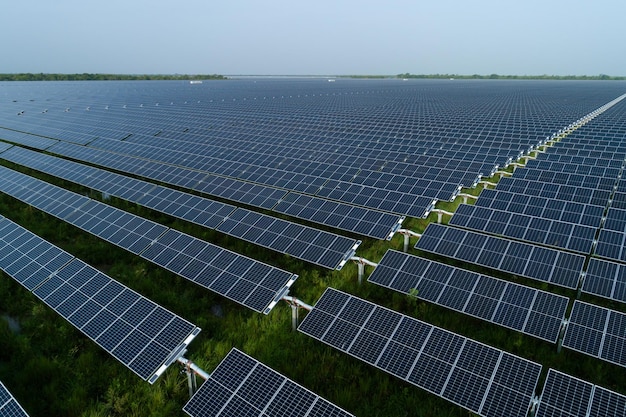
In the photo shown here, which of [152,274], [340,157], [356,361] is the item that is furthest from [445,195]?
[152,274]

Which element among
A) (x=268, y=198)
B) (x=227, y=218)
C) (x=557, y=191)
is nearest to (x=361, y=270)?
(x=227, y=218)

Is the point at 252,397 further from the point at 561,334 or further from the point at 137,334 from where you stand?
the point at 561,334

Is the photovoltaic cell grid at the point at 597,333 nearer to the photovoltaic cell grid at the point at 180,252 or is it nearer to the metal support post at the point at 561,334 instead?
the metal support post at the point at 561,334

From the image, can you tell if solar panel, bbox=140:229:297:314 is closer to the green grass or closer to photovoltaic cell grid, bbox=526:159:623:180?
the green grass

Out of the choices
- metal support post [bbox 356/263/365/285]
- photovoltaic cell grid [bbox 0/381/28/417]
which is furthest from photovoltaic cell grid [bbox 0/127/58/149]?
metal support post [bbox 356/263/365/285]

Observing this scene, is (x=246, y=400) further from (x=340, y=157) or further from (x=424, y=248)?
(x=340, y=157)
